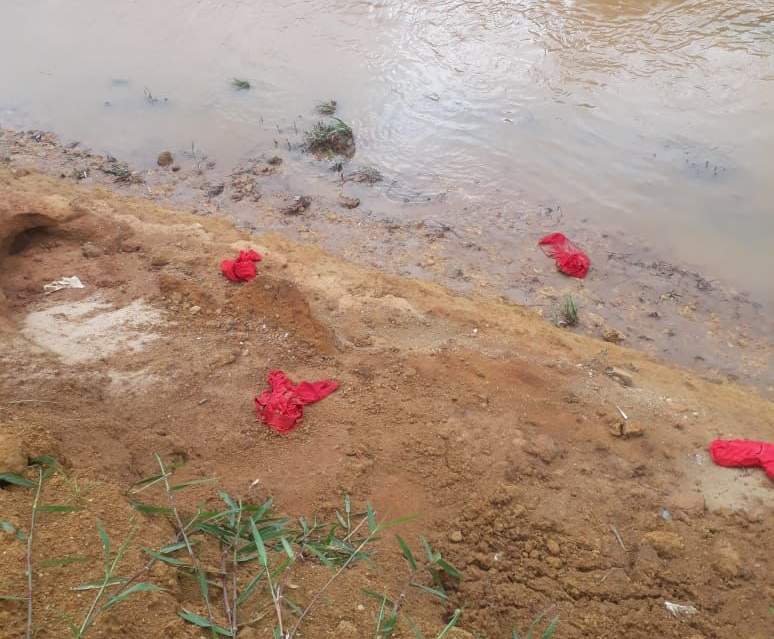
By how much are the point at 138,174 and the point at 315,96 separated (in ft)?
6.48

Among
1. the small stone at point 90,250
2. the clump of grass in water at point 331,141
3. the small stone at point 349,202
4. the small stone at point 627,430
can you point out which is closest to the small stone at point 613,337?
the small stone at point 627,430

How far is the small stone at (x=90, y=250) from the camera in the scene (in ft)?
13.4

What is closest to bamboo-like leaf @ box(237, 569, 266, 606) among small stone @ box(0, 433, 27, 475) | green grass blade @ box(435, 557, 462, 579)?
green grass blade @ box(435, 557, 462, 579)

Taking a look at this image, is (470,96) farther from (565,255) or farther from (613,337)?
(613,337)

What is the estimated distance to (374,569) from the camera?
214 centimetres

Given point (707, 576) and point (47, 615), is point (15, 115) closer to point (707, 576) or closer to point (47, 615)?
point (47, 615)

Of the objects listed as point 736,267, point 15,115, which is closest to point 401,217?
point 736,267

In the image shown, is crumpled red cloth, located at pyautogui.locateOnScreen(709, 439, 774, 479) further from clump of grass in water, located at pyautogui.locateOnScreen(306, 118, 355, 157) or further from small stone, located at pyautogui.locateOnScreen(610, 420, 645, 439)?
clump of grass in water, located at pyautogui.locateOnScreen(306, 118, 355, 157)

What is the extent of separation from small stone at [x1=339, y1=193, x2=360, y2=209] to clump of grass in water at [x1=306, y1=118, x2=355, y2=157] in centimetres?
66

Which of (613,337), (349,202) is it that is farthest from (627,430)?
(349,202)

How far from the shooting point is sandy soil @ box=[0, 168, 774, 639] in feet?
6.91

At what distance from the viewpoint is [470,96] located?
19.9 ft

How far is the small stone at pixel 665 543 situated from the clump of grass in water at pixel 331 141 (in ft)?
13.4

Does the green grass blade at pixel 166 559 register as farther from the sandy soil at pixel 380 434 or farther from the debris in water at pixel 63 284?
the debris in water at pixel 63 284
